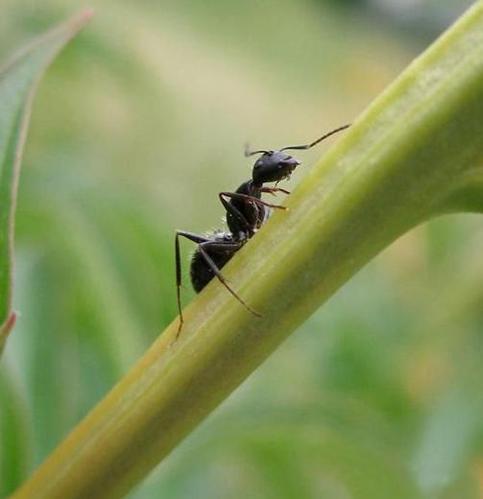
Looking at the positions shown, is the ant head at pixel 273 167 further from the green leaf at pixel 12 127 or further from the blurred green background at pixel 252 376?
the green leaf at pixel 12 127

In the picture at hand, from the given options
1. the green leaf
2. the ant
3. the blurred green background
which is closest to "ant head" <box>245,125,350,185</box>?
the ant

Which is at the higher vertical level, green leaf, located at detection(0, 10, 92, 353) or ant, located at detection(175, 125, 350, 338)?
green leaf, located at detection(0, 10, 92, 353)

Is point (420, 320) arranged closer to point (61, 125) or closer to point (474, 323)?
point (474, 323)

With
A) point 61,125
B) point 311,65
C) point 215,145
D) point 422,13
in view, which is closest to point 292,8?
point 422,13

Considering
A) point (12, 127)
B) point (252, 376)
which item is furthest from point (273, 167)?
point (252, 376)

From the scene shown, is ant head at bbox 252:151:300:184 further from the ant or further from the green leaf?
the green leaf

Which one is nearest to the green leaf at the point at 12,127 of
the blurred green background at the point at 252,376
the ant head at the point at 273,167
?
the blurred green background at the point at 252,376
